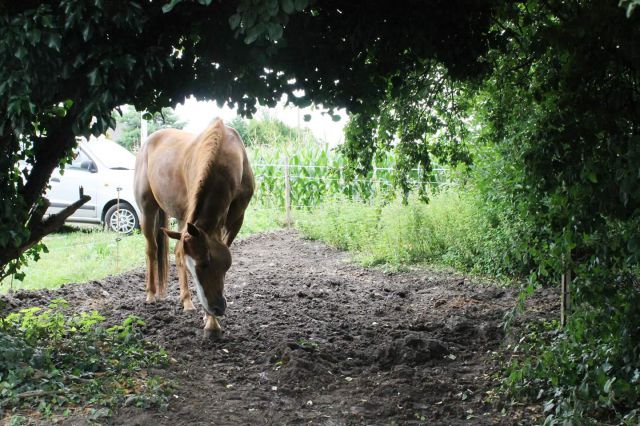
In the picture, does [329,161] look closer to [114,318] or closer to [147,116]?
[114,318]

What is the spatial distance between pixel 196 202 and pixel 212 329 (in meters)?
1.26

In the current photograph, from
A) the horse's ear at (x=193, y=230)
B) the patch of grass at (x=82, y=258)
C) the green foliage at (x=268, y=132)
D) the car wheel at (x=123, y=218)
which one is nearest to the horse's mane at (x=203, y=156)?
the horse's ear at (x=193, y=230)

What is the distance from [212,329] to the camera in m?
7.08

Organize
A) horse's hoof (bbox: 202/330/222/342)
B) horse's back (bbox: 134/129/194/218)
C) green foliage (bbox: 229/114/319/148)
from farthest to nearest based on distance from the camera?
green foliage (bbox: 229/114/319/148) < horse's back (bbox: 134/129/194/218) < horse's hoof (bbox: 202/330/222/342)

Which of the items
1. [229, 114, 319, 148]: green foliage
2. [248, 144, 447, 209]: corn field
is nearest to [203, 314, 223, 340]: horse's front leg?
[248, 144, 447, 209]: corn field

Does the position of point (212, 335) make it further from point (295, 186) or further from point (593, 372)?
point (295, 186)

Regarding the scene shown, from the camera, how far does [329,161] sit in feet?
61.8

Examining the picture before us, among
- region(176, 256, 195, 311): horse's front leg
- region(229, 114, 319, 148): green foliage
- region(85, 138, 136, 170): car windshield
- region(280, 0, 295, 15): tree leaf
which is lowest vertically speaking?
region(176, 256, 195, 311): horse's front leg

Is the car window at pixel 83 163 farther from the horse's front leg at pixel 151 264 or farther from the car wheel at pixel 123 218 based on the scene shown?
the horse's front leg at pixel 151 264

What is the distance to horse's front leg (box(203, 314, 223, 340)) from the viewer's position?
7.05 meters

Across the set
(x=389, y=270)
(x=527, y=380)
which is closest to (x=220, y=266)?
(x=527, y=380)

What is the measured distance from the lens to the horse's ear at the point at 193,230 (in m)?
6.32

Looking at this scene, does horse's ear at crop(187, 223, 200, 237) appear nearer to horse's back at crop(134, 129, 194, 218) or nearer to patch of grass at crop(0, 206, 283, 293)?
horse's back at crop(134, 129, 194, 218)

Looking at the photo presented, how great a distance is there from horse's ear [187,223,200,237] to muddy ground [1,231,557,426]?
1.10m
